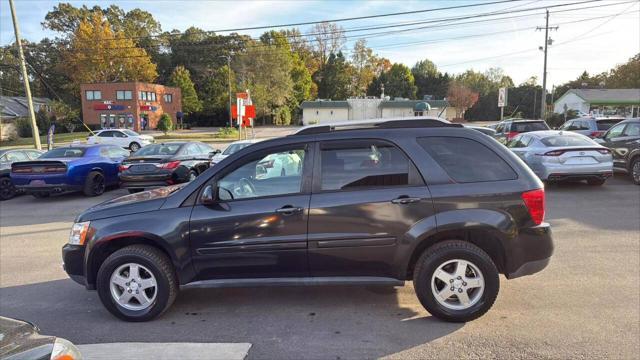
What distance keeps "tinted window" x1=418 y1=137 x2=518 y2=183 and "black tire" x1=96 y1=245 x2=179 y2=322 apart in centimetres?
269

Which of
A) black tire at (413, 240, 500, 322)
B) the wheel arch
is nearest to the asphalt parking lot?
black tire at (413, 240, 500, 322)

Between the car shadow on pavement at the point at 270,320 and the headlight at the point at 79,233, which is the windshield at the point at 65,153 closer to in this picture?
the car shadow on pavement at the point at 270,320

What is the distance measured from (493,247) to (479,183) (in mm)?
631

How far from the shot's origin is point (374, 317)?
4188mm

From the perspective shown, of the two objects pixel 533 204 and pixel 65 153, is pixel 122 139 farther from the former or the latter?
pixel 533 204

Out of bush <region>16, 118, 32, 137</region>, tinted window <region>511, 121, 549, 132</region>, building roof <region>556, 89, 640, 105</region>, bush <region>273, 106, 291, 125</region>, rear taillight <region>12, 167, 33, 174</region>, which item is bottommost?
rear taillight <region>12, 167, 33, 174</region>

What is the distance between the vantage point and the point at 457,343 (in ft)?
12.0

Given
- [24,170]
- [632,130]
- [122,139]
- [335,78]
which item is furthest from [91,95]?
[632,130]

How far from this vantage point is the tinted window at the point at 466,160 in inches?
161

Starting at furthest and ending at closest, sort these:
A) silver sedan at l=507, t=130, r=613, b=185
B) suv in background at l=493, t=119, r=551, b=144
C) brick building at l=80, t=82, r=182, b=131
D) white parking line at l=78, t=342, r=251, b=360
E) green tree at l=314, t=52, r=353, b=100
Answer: green tree at l=314, t=52, r=353, b=100 < brick building at l=80, t=82, r=182, b=131 < suv in background at l=493, t=119, r=551, b=144 < silver sedan at l=507, t=130, r=613, b=185 < white parking line at l=78, t=342, r=251, b=360

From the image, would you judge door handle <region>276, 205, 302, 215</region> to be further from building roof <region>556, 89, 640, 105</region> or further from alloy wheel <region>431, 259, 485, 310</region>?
building roof <region>556, 89, 640, 105</region>

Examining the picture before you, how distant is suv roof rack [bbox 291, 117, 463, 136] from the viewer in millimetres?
4306

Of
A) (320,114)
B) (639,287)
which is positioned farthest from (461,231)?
(320,114)

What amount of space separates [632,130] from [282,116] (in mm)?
65852
